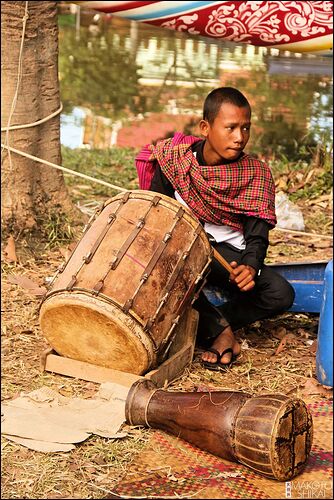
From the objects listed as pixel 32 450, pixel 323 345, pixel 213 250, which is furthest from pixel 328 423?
pixel 32 450

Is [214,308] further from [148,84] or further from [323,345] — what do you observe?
[148,84]

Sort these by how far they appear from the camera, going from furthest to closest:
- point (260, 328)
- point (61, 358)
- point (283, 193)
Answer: point (283, 193) → point (260, 328) → point (61, 358)

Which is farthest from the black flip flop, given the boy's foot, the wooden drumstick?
the wooden drumstick

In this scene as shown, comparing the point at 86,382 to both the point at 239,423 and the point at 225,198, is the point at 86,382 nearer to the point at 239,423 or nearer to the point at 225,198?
the point at 239,423

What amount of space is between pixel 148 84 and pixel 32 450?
340 inches

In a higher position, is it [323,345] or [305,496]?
[323,345]

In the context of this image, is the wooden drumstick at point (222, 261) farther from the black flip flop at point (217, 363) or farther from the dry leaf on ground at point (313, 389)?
the dry leaf on ground at point (313, 389)

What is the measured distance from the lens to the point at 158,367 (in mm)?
4098

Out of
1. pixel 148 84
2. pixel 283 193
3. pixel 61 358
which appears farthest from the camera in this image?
pixel 148 84

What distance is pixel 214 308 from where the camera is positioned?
460 cm

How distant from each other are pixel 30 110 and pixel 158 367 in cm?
227

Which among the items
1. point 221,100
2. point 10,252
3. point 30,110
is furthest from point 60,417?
point 30,110

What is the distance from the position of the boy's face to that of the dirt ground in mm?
994

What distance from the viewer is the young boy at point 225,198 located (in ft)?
14.5
